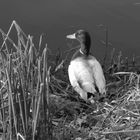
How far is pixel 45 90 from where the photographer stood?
3.22m

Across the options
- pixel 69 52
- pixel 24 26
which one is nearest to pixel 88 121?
pixel 69 52

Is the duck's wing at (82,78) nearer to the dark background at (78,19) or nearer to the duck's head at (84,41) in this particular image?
the duck's head at (84,41)

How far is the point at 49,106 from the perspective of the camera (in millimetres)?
3455

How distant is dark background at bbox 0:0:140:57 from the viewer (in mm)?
7449

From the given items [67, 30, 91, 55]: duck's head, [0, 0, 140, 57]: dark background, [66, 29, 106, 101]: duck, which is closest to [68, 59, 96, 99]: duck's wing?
[66, 29, 106, 101]: duck

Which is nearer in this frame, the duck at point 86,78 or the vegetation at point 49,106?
the vegetation at point 49,106

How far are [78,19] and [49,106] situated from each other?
462 centimetres

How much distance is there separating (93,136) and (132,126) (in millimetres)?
326

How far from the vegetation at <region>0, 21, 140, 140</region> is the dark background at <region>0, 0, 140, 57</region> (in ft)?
6.10

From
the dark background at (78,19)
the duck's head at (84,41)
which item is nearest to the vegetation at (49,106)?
the duck's head at (84,41)

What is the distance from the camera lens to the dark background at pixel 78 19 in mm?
7449

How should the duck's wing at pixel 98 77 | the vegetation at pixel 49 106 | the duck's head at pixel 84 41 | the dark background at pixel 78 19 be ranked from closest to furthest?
the vegetation at pixel 49 106 < the duck's wing at pixel 98 77 < the duck's head at pixel 84 41 < the dark background at pixel 78 19

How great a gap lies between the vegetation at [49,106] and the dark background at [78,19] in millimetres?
1859

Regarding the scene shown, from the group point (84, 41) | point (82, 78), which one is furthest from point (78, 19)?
point (82, 78)
